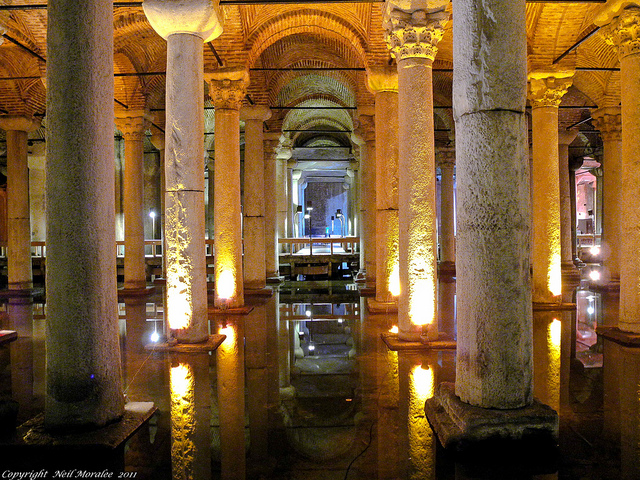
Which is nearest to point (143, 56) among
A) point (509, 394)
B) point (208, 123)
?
point (208, 123)

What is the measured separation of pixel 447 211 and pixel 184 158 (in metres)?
11.4

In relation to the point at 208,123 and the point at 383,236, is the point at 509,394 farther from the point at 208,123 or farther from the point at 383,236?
the point at 208,123

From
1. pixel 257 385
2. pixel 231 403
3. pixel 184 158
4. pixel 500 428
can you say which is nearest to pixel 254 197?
pixel 184 158

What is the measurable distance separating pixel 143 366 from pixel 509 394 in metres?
4.02

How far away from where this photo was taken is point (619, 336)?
20.5 ft

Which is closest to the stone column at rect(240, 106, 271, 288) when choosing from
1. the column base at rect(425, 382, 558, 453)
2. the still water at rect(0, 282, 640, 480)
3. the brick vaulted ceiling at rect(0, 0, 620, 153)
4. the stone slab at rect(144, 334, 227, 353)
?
the brick vaulted ceiling at rect(0, 0, 620, 153)

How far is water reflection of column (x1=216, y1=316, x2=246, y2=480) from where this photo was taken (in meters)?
2.95

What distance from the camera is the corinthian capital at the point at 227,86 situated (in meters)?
8.38

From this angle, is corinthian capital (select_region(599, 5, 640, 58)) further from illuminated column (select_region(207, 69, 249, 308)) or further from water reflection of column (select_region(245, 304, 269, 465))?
water reflection of column (select_region(245, 304, 269, 465))

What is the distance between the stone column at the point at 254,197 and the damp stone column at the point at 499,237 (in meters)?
8.12

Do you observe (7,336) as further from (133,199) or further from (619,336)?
(619,336)

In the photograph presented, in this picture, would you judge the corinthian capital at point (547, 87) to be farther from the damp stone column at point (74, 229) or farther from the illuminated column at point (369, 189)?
the damp stone column at point (74, 229)

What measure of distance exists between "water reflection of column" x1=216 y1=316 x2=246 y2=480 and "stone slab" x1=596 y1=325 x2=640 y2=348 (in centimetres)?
495

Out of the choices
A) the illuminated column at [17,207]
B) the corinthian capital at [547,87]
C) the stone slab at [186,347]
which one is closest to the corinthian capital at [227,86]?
the stone slab at [186,347]
